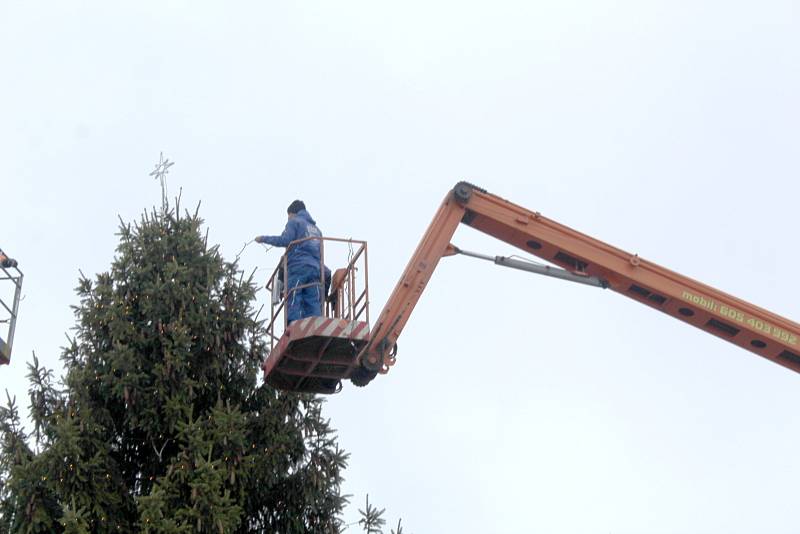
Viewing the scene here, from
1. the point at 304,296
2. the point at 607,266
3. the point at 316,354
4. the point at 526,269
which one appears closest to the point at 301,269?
the point at 304,296

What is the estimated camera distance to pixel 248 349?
1602cm

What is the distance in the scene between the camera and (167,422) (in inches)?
585

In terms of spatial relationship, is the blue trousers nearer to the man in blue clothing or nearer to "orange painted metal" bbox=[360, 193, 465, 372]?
the man in blue clothing

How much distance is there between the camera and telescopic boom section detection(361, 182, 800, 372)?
1359 cm

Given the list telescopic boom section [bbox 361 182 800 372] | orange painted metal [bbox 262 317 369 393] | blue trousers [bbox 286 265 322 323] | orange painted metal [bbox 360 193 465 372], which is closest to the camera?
orange painted metal [bbox 262 317 369 393]

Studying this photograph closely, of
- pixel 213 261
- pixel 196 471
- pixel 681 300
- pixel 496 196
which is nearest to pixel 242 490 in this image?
pixel 196 471

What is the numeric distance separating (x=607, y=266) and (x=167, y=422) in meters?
5.82

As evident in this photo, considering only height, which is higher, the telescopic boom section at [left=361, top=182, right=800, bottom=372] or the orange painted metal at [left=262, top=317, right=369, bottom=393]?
the telescopic boom section at [left=361, top=182, right=800, bottom=372]

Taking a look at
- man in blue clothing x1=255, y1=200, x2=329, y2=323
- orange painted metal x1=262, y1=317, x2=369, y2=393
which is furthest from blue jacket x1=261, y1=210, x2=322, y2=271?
orange painted metal x1=262, y1=317, x2=369, y2=393

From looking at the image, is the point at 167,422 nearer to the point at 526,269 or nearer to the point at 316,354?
the point at 316,354

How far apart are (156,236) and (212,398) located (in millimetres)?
2433

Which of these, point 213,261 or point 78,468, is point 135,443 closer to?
point 78,468

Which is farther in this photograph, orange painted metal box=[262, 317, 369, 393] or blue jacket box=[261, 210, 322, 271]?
blue jacket box=[261, 210, 322, 271]

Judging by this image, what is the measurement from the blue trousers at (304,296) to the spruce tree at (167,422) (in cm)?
177
